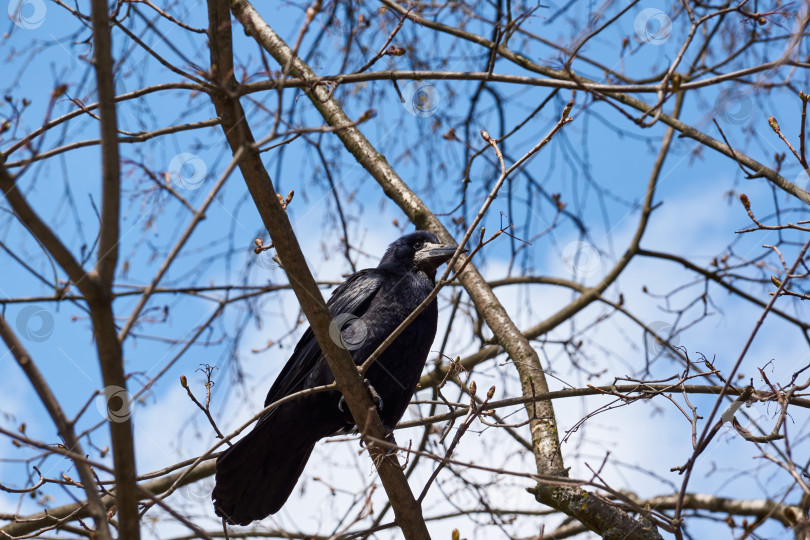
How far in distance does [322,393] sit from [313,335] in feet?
1.26

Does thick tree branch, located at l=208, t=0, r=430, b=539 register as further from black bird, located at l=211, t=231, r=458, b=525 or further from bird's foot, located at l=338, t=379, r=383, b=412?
black bird, located at l=211, t=231, r=458, b=525

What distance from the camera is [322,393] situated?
3.92 m

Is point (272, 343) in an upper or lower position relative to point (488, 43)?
lower

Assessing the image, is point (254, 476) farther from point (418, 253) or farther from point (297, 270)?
point (418, 253)

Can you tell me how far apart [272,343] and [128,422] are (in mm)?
3477

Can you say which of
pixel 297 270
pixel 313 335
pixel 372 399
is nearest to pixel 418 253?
pixel 313 335

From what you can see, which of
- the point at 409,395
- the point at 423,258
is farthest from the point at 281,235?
the point at 423,258

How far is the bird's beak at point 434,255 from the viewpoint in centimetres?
466

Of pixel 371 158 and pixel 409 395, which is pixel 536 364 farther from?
pixel 371 158

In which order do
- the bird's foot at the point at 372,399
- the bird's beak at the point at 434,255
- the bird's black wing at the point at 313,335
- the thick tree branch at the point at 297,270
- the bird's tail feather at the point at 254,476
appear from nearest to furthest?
the thick tree branch at the point at 297,270 < the bird's foot at the point at 372,399 < the bird's tail feather at the point at 254,476 < the bird's black wing at the point at 313,335 < the bird's beak at the point at 434,255

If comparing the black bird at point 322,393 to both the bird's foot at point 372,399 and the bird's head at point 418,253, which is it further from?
the bird's head at point 418,253

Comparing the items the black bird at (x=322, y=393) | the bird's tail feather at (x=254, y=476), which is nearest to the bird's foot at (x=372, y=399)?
the black bird at (x=322, y=393)

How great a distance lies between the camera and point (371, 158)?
540 centimetres

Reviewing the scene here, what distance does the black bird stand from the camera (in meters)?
3.83
